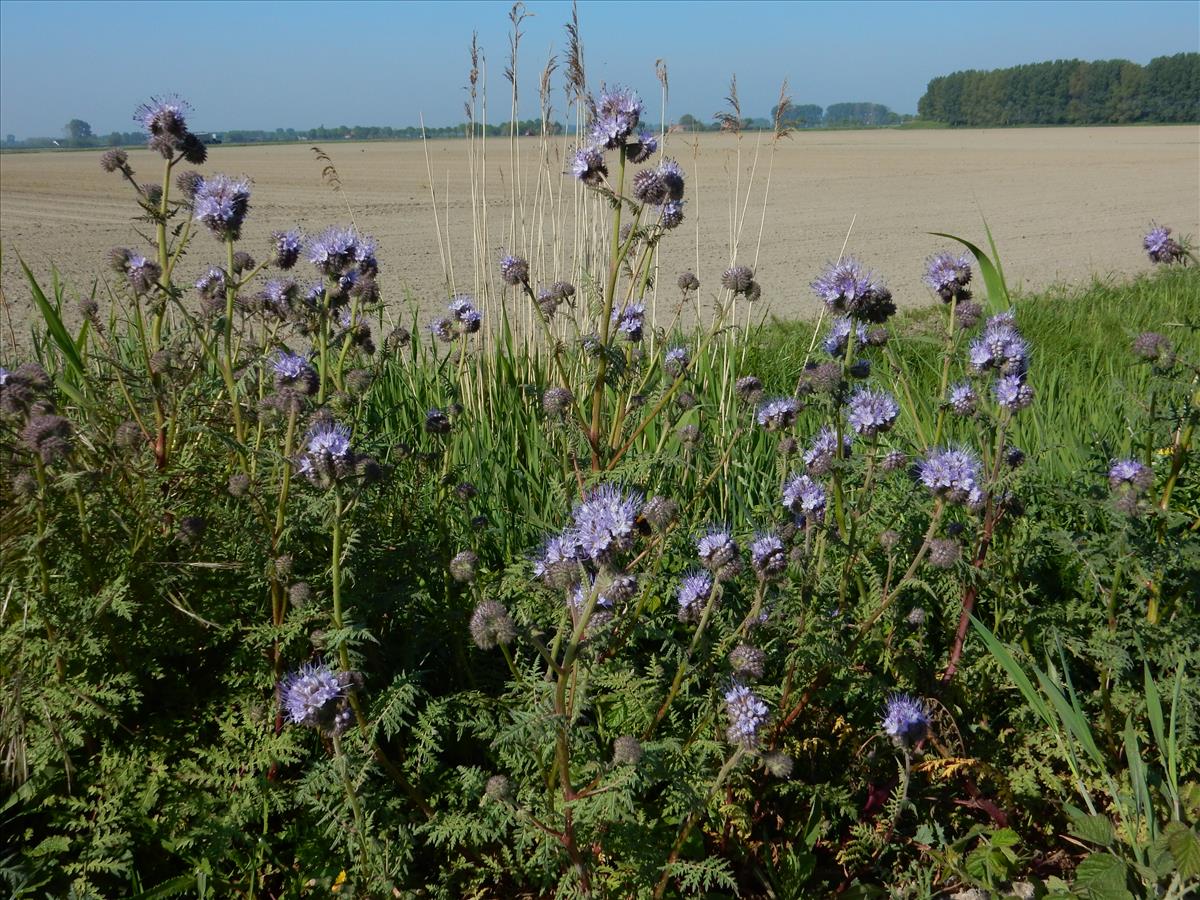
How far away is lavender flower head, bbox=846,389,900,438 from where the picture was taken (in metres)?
2.50

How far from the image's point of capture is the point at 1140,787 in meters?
2.23

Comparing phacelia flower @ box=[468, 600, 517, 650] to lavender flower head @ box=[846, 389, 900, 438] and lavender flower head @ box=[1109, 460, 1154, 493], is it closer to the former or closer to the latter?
lavender flower head @ box=[846, 389, 900, 438]

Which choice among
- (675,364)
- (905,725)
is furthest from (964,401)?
(905,725)

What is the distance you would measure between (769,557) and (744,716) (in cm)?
42

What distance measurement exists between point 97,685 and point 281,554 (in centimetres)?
55

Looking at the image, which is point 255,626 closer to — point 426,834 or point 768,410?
point 426,834

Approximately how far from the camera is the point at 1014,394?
248cm

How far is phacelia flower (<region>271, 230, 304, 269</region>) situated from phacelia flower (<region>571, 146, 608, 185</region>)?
2.71 feet

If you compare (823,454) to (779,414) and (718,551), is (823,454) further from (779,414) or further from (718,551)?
(718,551)

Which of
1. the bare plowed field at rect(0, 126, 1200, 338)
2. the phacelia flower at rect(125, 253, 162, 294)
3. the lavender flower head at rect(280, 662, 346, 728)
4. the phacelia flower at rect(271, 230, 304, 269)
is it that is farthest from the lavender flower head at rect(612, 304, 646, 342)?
the lavender flower head at rect(280, 662, 346, 728)

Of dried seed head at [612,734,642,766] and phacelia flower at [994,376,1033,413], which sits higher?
phacelia flower at [994,376,1033,413]

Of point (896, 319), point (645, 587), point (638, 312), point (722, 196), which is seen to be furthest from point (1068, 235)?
point (645, 587)

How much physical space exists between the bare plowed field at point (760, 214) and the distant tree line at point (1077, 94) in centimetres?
6025

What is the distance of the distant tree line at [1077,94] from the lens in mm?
90688
